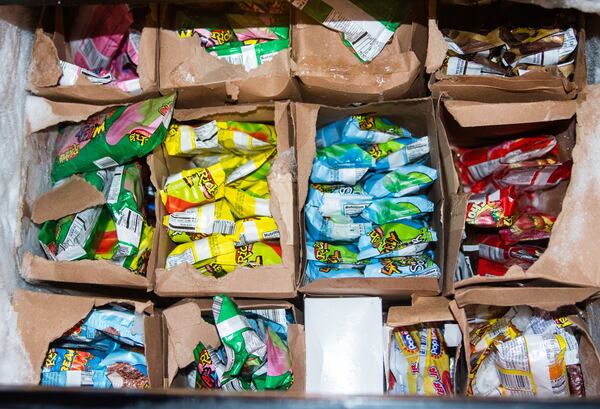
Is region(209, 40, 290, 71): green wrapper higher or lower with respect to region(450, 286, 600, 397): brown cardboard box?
higher

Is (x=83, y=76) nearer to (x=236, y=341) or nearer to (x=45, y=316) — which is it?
(x=45, y=316)

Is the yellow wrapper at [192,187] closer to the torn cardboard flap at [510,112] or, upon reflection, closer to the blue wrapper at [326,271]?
the blue wrapper at [326,271]

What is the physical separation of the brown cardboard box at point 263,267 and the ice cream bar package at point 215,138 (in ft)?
0.08

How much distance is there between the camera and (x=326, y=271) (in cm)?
127

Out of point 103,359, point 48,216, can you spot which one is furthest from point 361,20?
point 103,359

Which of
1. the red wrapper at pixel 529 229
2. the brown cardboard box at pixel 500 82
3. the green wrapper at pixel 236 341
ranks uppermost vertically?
the brown cardboard box at pixel 500 82

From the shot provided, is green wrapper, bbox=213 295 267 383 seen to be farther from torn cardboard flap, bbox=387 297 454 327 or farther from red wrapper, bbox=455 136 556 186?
red wrapper, bbox=455 136 556 186

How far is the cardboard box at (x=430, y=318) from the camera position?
1196mm

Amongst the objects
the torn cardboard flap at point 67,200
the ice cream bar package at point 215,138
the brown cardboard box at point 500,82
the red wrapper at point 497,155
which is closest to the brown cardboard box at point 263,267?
the ice cream bar package at point 215,138

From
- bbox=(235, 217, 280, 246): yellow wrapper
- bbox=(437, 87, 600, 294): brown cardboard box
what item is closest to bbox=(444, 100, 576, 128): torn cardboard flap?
bbox=(437, 87, 600, 294): brown cardboard box

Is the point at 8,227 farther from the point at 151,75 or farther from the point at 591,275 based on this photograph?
the point at 591,275

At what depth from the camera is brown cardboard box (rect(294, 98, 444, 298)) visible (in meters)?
1.17

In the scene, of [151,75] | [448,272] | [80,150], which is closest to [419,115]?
[448,272]

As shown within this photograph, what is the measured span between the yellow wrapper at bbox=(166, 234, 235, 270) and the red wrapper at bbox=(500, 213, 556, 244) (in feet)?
1.95
